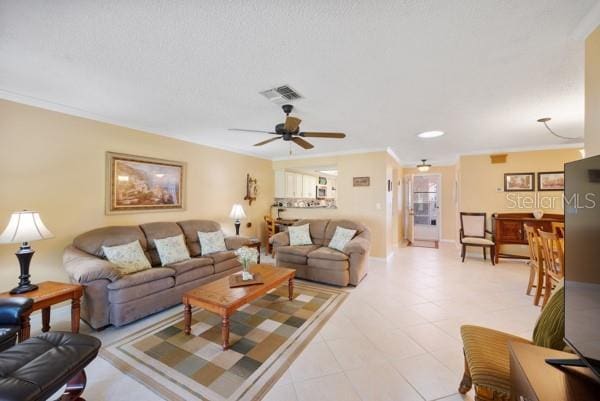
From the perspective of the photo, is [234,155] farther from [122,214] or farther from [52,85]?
[52,85]

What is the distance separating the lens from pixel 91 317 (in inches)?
93.8

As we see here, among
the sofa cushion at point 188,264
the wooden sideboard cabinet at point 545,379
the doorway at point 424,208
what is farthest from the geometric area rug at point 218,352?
the doorway at point 424,208

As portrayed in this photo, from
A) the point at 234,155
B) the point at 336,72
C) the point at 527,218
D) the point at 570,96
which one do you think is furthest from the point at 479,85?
the point at 234,155

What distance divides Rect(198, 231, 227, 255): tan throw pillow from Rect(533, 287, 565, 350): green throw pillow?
3.72 m

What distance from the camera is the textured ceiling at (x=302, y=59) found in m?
1.41

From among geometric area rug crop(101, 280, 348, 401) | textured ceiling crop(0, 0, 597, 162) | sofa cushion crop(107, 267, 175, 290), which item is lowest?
geometric area rug crop(101, 280, 348, 401)

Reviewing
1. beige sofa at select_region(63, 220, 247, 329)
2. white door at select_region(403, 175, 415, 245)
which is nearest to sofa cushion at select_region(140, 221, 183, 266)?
beige sofa at select_region(63, 220, 247, 329)

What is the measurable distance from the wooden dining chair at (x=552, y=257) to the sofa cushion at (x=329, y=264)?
2182mm

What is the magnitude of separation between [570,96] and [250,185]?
16.9ft

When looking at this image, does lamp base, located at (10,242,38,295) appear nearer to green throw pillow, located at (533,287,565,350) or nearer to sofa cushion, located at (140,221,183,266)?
sofa cushion, located at (140,221,183,266)

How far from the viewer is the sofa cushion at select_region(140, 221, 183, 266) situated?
3395mm

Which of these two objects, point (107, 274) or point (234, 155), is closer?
point (107, 274)

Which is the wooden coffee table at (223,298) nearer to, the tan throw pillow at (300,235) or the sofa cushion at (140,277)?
the sofa cushion at (140,277)

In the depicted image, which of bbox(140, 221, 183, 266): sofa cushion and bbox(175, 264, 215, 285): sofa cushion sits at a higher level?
bbox(140, 221, 183, 266): sofa cushion
